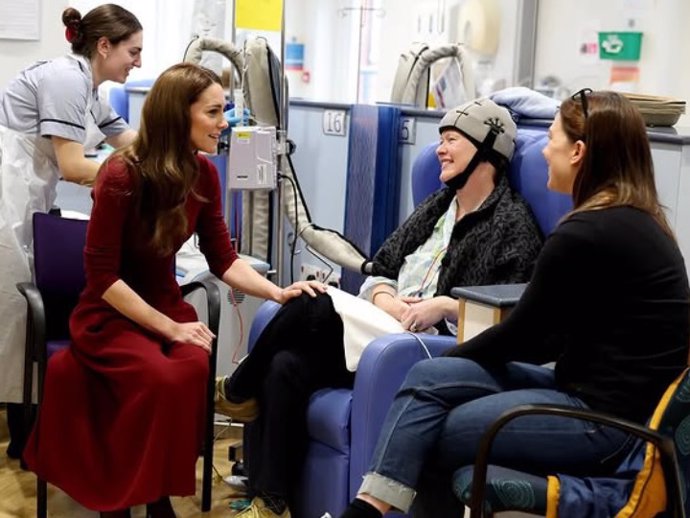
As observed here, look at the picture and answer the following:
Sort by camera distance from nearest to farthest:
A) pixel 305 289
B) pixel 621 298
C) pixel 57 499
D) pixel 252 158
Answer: pixel 621 298 → pixel 305 289 → pixel 57 499 → pixel 252 158

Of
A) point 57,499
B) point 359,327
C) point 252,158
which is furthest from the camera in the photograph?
point 252,158

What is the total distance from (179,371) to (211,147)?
22.1 inches

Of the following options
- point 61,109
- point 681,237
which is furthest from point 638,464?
point 61,109

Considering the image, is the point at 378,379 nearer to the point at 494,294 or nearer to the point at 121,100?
the point at 494,294

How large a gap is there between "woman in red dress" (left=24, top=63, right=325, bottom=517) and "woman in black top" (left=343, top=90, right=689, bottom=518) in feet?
2.01

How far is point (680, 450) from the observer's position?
6.39ft

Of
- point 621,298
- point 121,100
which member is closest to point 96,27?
point 621,298

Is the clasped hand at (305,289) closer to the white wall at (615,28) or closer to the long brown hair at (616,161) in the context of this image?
the long brown hair at (616,161)

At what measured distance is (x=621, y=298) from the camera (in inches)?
79.5

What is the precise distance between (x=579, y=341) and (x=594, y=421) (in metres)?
0.26

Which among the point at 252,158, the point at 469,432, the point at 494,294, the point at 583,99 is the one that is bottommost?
the point at 469,432

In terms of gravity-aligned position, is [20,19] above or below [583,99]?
above

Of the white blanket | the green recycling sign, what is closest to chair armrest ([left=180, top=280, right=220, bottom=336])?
the white blanket

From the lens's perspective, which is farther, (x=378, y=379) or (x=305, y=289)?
(x=305, y=289)
